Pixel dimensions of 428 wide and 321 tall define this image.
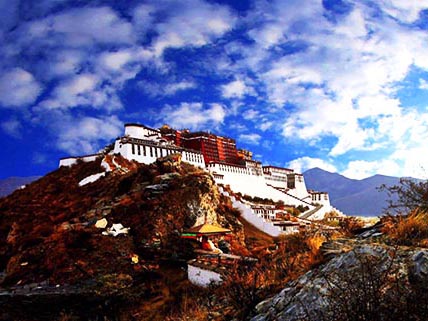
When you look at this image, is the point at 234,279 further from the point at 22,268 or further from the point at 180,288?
the point at 22,268

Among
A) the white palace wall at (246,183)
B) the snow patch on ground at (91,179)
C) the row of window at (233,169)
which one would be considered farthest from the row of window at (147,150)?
the row of window at (233,169)

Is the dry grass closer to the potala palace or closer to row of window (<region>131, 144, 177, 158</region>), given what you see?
the potala palace

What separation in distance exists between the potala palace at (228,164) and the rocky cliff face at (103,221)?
4.73 meters

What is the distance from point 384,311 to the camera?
3.76m

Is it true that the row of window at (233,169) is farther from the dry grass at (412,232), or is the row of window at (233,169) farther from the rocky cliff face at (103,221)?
the dry grass at (412,232)

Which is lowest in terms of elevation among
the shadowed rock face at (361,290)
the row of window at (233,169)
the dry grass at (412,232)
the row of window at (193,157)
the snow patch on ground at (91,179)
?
the shadowed rock face at (361,290)

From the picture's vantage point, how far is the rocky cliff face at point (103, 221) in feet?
77.3

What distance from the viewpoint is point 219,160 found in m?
Answer: 74.0

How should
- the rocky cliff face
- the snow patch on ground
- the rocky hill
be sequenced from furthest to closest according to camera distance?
the snow patch on ground < the rocky cliff face < the rocky hill

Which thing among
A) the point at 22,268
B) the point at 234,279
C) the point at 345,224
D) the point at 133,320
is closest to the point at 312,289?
the point at 234,279

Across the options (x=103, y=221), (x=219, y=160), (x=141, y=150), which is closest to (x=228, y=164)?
(x=219, y=160)

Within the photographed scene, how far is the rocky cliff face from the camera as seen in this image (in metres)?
23.6

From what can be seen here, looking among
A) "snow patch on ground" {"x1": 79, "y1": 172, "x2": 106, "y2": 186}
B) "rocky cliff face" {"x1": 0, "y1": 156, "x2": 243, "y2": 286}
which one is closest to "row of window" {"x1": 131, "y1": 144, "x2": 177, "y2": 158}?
"rocky cliff face" {"x1": 0, "y1": 156, "x2": 243, "y2": 286}

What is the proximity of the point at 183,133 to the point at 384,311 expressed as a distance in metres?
71.5
